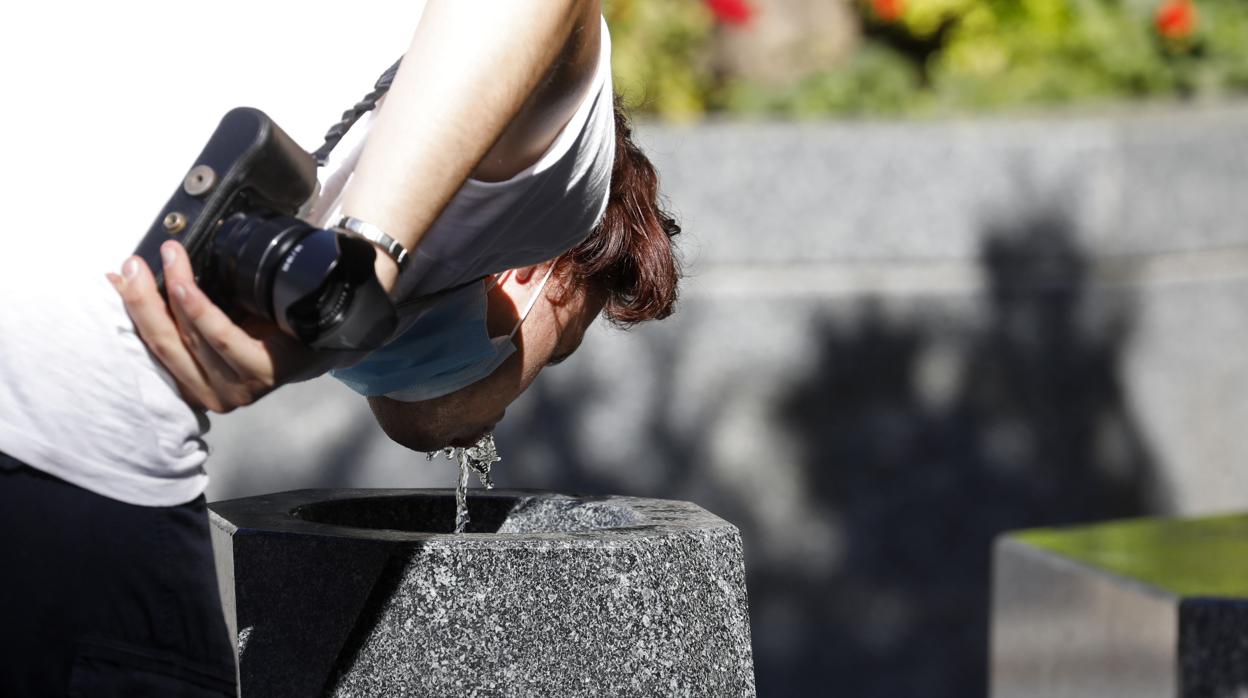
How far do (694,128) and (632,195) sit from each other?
8.79 ft

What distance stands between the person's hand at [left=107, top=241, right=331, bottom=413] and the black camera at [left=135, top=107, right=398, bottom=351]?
18 mm

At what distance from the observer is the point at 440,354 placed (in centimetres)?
210

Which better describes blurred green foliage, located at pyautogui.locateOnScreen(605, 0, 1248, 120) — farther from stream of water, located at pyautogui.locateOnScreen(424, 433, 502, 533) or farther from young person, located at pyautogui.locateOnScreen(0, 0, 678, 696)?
young person, located at pyautogui.locateOnScreen(0, 0, 678, 696)

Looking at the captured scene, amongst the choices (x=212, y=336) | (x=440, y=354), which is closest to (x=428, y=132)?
(x=212, y=336)

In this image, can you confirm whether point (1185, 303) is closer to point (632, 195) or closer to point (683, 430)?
point (683, 430)

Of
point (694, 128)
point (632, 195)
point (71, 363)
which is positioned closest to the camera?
point (71, 363)

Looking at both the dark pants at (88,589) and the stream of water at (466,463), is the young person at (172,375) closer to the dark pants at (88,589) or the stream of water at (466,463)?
the dark pants at (88,589)

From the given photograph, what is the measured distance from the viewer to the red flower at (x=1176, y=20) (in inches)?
236

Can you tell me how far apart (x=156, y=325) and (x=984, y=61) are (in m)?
5.46

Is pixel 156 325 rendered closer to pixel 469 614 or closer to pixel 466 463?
pixel 469 614

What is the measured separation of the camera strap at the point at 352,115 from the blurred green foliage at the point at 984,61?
13.9 feet

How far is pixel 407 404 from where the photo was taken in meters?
2.31

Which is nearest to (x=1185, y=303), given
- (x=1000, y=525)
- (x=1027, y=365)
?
(x=1027, y=365)

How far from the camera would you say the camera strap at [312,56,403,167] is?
4.88 feet
